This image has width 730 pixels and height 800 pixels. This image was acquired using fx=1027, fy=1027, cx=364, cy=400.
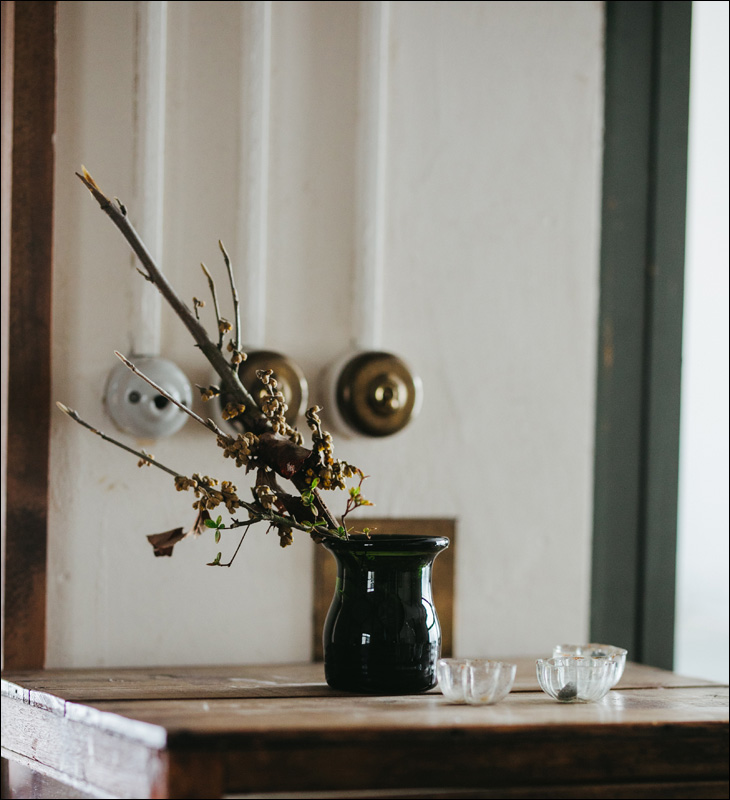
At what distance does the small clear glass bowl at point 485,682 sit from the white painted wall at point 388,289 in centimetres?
63

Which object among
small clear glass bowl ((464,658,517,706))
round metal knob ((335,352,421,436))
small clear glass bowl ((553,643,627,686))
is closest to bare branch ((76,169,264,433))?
round metal knob ((335,352,421,436))

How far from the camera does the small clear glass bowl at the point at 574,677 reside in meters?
1.40

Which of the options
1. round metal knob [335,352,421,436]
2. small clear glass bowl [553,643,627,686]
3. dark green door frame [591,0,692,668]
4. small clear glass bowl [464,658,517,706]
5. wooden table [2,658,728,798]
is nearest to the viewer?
wooden table [2,658,728,798]

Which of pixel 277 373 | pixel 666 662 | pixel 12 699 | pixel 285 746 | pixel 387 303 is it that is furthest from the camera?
pixel 666 662

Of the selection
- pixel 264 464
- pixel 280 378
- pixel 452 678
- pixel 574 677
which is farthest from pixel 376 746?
pixel 280 378

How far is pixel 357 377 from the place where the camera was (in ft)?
6.20

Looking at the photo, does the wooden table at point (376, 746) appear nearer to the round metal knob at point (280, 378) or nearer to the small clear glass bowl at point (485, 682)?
the small clear glass bowl at point (485, 682)

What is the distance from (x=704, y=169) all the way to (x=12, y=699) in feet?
5.54

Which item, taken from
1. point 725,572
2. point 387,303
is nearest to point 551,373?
point 387,303

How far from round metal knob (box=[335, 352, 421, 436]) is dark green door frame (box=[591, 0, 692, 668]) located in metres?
0.48

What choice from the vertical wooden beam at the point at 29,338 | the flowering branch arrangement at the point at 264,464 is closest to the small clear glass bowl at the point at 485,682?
the flowering branch arrangement at the point at 264,464

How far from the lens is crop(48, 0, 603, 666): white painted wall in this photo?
185cm

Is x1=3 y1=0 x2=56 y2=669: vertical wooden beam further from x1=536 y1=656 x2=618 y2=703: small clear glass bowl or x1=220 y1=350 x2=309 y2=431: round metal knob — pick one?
x1=536 y1=656 x2=618 y2=703: small clear glass bowl

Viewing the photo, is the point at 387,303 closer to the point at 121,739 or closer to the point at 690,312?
the point at 690,312
